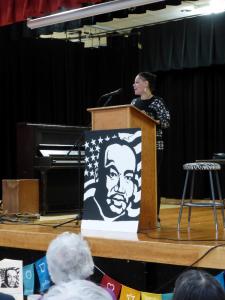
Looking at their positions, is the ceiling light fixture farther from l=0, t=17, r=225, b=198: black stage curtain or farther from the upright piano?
l=0, t=17, r=225, b=198: black stage curtain

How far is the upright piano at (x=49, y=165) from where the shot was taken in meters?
6.41

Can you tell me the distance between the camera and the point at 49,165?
629 cm

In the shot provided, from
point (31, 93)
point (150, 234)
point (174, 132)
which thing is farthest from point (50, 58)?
point (150, 234)

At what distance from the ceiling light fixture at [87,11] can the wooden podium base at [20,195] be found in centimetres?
175

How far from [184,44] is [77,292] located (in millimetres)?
7371

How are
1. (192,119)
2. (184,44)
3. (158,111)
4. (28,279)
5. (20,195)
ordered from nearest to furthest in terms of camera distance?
(28,279) < (158,111) < (20,195) < (184,44) < (192,119)

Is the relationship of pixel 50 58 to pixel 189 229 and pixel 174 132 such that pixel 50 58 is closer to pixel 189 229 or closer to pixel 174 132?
pixel 174 132

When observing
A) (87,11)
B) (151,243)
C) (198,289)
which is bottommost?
(151,243)

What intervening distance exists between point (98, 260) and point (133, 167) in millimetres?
740

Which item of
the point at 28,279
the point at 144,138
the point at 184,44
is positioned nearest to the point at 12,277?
the point at 28,279

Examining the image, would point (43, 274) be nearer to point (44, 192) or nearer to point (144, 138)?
point (144, 138)

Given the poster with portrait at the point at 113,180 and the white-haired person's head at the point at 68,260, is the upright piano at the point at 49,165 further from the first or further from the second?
the white-haired person's head at the point at 68,260

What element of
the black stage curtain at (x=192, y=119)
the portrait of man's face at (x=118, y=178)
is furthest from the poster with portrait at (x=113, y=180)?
the black stage curtain at (x=192, y=119)

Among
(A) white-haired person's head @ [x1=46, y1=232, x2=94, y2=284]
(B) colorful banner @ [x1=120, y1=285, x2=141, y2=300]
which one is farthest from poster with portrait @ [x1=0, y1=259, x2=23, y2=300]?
(A) white-haired person's head @ [x1=46, y1=232, x2=94, y2=284]
